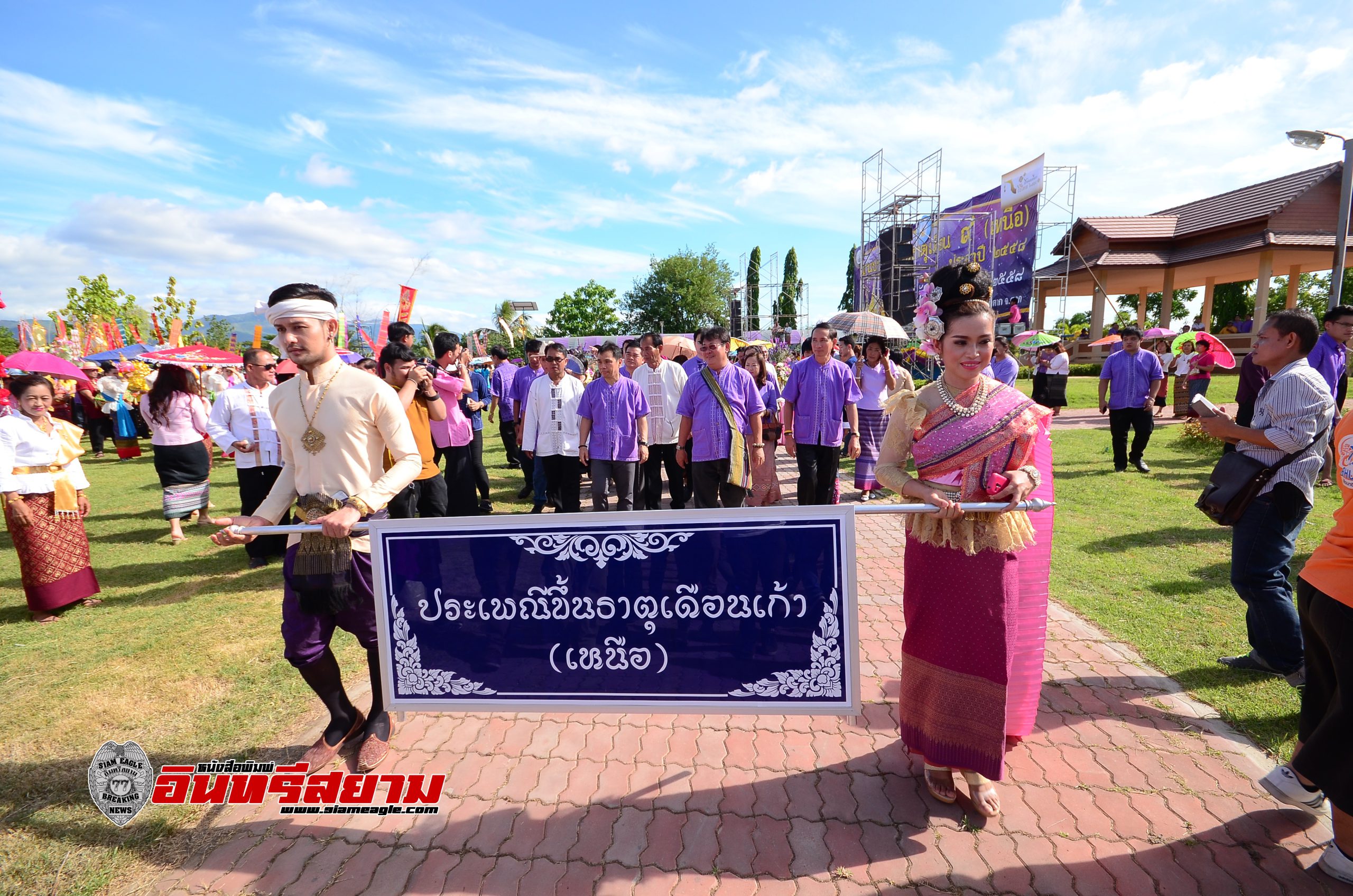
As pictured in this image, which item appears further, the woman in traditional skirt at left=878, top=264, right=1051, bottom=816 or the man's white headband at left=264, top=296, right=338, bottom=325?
the man's white headband at left=264, top=296, right=338, bottom=325

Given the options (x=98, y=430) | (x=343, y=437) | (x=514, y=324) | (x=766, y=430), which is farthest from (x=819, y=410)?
(x=514, y=324)

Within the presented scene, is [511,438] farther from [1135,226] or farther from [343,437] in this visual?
[1135,226]

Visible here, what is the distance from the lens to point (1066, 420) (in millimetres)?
14203

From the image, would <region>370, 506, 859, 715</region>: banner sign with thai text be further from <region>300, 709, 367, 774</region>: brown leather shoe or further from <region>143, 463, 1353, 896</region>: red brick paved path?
<region>300, 709, 367, 774</region>: brown leather shoe

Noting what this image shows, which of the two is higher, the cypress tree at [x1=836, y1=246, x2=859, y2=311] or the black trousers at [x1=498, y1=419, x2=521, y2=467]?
the cypress tree at [x1=836, y1=246, x2=859, y2=311]

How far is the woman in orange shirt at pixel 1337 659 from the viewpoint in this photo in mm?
2012

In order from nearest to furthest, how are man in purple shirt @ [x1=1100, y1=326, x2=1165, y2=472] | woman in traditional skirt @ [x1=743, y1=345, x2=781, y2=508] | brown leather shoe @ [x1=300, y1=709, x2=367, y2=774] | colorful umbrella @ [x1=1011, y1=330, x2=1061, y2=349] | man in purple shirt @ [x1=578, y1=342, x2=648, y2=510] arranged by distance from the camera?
brown leather shoe @ [x1=300, y1=709, x2=367, y2=774] → man in purple shirt @ [x1=578, y1=342, x2=648, y2=510] → woman in traditional skirt @ [x1=743, y1=345, x2=781, y2=508] → man in purple shirt @ [x1=1100, y1=326, x2=1165, y2=472] → colorful umbrella @ [x1=1011, y1=330, x2=1061, y2=349]

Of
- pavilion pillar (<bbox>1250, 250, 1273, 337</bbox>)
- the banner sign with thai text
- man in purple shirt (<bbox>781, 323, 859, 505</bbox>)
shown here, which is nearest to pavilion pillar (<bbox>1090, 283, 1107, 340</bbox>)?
pavilion pillar (<bbox>1250, 250, 1273, 337</bbox>)

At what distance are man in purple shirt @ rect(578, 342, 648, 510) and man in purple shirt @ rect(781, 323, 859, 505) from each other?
1476 mm

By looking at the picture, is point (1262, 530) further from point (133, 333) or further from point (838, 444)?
point (133, 333)

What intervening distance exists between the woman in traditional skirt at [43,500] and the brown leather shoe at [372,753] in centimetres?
377

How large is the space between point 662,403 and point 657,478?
108cm

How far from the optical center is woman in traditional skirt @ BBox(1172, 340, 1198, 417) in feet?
40.7

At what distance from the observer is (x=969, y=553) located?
2254 millimetres
